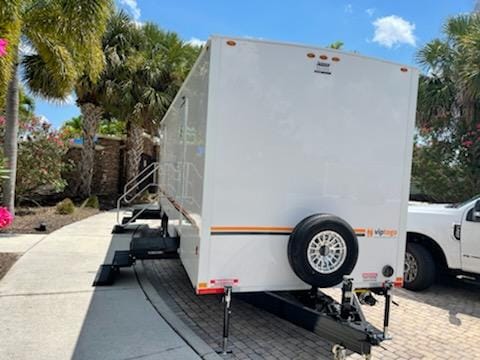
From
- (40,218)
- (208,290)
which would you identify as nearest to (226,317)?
(208,290)

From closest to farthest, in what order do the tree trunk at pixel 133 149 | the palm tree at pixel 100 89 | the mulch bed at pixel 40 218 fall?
1. the mulch bed at pixel 40 218
2. the palm tree at pixel 100 89
3. the tree trunk at pixel 133 149

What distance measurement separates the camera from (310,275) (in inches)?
140

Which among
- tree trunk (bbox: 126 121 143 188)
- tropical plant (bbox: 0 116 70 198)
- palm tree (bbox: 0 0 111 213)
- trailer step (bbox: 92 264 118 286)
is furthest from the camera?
tree trunk (bbox: 126 121 143 188)

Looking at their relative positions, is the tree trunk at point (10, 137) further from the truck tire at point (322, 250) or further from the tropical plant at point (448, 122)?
the tropical plant at point (448, 122)

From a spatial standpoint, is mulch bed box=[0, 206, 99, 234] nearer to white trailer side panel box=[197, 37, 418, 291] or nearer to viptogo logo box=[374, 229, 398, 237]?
white trailer side panel box=[197, 37, 418, 291]

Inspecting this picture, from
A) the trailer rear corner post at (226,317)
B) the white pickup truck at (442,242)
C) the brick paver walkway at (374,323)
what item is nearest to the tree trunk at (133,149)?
the brick paver walkway at (374,323)

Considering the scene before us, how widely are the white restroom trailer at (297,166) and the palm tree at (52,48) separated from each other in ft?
19.3

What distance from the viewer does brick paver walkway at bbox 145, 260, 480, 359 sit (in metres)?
3.84

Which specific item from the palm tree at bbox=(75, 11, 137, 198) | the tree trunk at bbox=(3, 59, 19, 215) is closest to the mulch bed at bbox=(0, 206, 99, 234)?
the tree trunk at bbox=(3, 59, 19, 215)

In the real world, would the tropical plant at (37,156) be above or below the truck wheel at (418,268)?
above

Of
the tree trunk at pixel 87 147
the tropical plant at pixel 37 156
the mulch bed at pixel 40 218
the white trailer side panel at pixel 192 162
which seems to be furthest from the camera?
the tree trunk at pixel 87 147

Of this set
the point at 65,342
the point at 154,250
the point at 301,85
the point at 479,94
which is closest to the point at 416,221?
the point at 301,85

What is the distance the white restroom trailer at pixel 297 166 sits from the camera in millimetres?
3521

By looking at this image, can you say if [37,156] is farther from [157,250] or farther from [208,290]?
[208,290]
